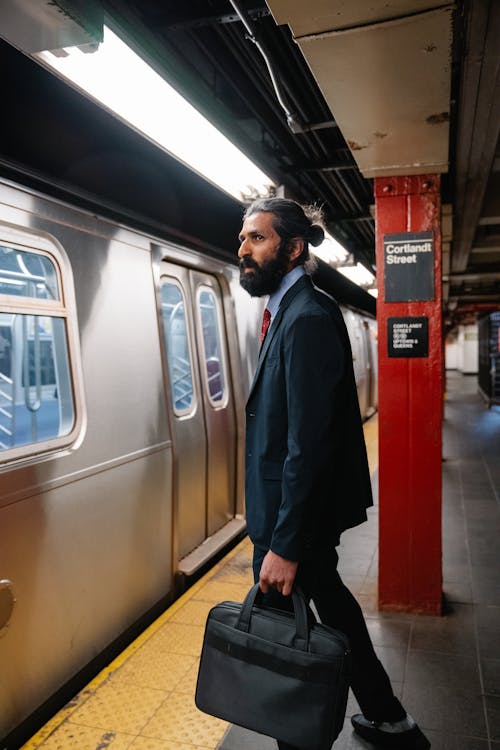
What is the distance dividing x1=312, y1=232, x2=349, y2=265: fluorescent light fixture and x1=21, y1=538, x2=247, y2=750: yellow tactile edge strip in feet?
10.9

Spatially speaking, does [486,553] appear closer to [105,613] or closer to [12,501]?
[105,613]

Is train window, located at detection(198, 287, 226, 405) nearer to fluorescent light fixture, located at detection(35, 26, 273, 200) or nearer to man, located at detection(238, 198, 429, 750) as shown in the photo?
fluorescent light fixture, located at detection(35, 26, 273, 200)

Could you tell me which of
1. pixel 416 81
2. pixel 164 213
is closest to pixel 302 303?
pixel 416 81

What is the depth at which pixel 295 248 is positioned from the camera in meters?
2.09

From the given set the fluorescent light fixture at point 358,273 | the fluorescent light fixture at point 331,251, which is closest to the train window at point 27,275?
the fluorescent light fixture at point 331,251

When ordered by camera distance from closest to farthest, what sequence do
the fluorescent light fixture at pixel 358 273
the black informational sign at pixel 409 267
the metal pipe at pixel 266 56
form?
the metal pipe at pixel 266 56
the black informational sign at pixel 409 267
the fluorescent light fixture at pixel 358 273

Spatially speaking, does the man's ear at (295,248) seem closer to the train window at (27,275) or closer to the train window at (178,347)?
the train window at (27,275)

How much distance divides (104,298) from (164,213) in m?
1.13

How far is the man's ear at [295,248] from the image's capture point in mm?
2079

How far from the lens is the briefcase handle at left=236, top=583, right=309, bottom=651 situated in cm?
169

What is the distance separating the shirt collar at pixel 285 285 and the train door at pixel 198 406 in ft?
6.36

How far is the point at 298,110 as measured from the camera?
406 centimetres

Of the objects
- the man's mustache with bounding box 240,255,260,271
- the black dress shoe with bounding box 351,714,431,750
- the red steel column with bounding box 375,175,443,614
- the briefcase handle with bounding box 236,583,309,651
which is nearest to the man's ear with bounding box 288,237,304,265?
the man's mustache with bounding box 240,255,260,271

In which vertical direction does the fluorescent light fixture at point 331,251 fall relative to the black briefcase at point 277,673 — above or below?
above
